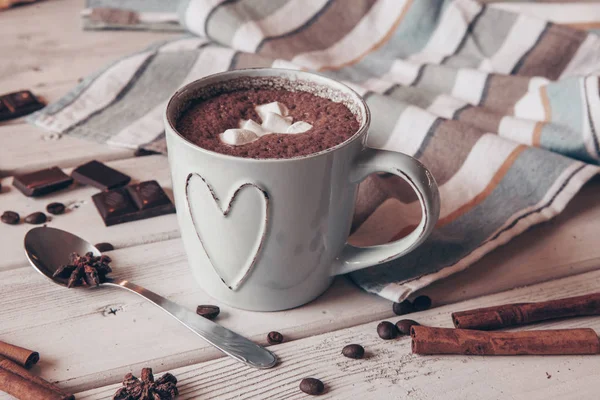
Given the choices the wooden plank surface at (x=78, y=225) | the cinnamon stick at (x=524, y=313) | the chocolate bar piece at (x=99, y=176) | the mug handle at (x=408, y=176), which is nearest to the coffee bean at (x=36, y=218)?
the wooden plank surface at (x=78, y=225)

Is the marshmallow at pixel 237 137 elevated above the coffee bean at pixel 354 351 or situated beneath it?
elevated above

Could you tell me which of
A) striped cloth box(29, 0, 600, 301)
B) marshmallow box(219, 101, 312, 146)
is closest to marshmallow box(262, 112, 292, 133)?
marshmallow box(219, 101, 312, 146)

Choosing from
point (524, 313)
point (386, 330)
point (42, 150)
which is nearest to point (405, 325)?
point (386, 330)

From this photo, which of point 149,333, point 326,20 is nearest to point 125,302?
point 149,333

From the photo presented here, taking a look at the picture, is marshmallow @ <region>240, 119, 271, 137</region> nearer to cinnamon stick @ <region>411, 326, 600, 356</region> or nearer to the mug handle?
the mug handle

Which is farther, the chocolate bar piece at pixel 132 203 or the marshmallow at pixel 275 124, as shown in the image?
the chocolate bar piece at pixel 132 203

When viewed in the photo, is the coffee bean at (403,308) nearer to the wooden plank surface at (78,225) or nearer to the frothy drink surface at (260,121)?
the frothy drink surface at (260,121)
